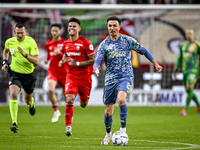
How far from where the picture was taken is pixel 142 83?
19.2 metres

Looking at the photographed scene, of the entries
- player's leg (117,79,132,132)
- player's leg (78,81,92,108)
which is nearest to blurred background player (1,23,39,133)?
player's leg (78,81,92,108)

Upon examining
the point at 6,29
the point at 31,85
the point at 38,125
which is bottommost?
the point at 38,125

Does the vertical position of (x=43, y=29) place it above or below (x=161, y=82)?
above

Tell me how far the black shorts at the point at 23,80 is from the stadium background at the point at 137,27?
8.72 metres

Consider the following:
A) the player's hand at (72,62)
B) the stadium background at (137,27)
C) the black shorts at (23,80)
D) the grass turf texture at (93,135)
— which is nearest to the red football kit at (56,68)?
the grass turf texture at (93,135)

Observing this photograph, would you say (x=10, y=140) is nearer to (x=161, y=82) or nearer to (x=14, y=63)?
(x=14, y=63)

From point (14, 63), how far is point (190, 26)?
11728 millimetres

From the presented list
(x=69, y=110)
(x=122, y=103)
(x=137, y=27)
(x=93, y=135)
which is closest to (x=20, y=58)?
(x=69, y=110)

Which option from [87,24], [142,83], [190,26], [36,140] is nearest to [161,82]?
[142,83]

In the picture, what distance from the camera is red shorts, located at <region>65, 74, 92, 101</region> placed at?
346 inches

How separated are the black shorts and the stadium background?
8.72 meters

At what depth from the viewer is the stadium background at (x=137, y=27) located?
1908 cm

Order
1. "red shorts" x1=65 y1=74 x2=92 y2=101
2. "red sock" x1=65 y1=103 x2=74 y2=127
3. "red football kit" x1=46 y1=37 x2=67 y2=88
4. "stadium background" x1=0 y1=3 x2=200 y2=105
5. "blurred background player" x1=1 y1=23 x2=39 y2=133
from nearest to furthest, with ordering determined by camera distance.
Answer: "red sock" x1=65 y1=103 x2=74 y2=127
"red shorts" x1=65 y1=74 x2=92 y2=101
"blurred background player" x1=1 y1=23 x2=39 y2=133
"red football kit" x1=46 y1=37 x2=67 y2=88
"stadium background" x1=0 y1=3 x2=200 y2=105

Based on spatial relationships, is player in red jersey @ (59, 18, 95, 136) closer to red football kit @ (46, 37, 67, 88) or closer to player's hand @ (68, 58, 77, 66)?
player's hand @ (68, 58, 77, 66)
